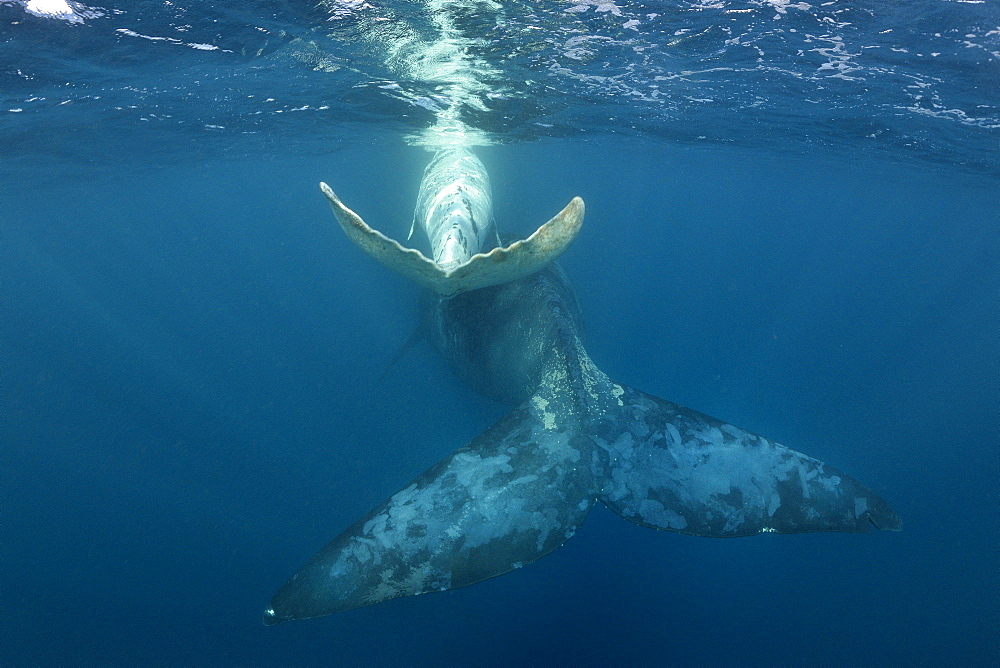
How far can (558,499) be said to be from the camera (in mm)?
3811

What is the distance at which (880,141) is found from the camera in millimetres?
17703

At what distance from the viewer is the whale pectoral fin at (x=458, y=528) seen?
10.2 feet

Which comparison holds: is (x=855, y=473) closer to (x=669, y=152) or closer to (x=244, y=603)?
(x=244, y=603)

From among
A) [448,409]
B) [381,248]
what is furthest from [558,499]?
[448,409]

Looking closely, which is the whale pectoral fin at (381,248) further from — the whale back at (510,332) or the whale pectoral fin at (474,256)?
the whale back at (510,332)

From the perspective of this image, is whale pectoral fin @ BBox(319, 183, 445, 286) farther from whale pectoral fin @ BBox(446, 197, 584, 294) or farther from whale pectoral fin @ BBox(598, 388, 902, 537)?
whale pectoral fin @ BBox(598, 388, 902, 537)

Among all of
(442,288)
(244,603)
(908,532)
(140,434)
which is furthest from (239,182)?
(908,532)

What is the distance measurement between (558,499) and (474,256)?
7.22 ft

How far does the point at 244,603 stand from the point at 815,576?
40.6ft

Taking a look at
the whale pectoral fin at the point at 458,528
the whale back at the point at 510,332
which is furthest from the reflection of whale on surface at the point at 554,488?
the whale back at the point at 510,332

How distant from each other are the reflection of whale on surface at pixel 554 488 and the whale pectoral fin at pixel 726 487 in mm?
10

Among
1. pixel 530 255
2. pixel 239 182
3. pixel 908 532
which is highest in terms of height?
pixel 530 255

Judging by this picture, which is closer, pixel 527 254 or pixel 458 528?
pixel 458 528

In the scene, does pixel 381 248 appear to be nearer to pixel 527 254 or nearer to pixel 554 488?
pixel 527 254
